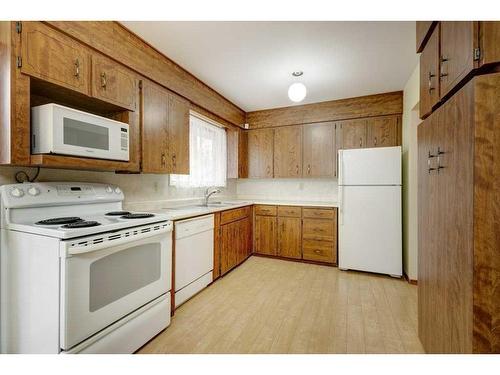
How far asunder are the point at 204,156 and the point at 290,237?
1.76m

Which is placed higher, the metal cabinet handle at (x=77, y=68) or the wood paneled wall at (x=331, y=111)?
the wood paneled wall at (x=331, y=111)

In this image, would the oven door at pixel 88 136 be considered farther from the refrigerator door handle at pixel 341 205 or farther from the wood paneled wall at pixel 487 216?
the refrigerator door handle at pixel 341 205

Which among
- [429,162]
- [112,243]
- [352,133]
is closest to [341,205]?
[352,133]

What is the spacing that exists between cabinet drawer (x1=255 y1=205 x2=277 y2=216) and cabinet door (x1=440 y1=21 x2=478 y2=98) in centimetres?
267

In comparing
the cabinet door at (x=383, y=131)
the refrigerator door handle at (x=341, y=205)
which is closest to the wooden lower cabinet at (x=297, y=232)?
the refrigerator door handle at (x=341, y=205)

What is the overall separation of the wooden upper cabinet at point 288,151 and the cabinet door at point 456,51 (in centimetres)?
263

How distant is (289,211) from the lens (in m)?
3.65

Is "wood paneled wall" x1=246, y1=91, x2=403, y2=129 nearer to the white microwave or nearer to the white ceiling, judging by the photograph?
the white ceiling

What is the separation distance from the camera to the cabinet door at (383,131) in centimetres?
334

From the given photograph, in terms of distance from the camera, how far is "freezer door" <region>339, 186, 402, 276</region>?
9.86ft
